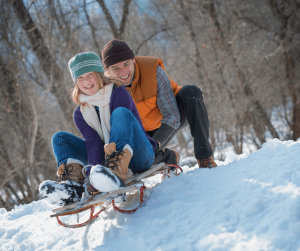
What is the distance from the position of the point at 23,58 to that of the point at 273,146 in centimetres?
460

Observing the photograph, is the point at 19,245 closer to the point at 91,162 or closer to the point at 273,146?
the point at 91,162

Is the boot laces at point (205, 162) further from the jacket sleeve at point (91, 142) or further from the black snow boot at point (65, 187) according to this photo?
the black snow boot at point (65, 187)

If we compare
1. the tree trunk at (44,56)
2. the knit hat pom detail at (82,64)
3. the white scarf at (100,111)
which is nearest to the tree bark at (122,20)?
the tree trunk at (44,56)

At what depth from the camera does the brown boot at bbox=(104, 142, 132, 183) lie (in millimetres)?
1409

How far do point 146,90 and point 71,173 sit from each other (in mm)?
1062

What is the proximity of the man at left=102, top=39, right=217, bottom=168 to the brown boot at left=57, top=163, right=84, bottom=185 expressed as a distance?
741mm

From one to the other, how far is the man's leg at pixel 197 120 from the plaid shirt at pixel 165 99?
0.36ft

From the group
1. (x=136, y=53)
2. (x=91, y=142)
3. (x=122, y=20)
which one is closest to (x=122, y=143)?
(x=91, y=142)

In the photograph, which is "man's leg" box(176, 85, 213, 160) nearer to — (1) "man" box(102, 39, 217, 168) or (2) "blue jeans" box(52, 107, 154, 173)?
(1) "man" box(102, 39, 217, 168)

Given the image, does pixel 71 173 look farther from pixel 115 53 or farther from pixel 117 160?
pixel 115 53

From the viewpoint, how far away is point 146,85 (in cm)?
229

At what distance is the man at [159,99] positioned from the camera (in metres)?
2.20

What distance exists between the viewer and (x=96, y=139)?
1.78m

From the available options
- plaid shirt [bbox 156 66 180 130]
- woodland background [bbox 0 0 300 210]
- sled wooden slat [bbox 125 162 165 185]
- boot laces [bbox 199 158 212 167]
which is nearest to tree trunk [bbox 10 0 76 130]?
woodland background [bbox 0 0 300 210]
